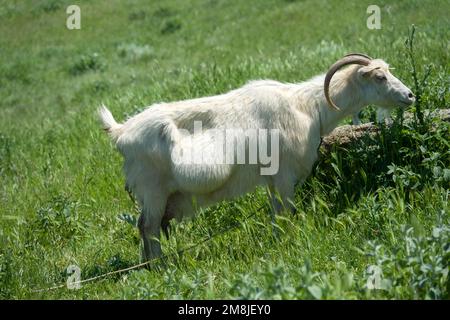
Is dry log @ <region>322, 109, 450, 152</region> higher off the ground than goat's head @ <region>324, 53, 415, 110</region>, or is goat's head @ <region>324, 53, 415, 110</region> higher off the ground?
goat's head @ <region>324, 53, 415, 110</region>

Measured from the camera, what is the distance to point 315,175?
7145mm

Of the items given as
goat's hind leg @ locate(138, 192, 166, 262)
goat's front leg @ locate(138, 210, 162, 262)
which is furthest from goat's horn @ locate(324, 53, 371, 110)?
goat's front leg @ locate(138, 210, 162, 262)

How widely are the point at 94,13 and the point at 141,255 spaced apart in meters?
16.7

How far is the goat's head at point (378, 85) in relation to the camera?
6.75 meters

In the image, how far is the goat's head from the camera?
6.75 meters

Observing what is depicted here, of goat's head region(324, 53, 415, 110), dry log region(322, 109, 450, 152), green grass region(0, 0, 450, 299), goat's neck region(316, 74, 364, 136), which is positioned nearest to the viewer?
green grass region(0, 0, 450, 299)

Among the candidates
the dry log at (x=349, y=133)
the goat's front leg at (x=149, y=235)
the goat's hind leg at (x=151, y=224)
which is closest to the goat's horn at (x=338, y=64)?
the dry log at (x=349, y=133)

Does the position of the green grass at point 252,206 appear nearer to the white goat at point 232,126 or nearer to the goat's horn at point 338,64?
the white goat at point 232,126

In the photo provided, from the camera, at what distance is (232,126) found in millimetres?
6625
